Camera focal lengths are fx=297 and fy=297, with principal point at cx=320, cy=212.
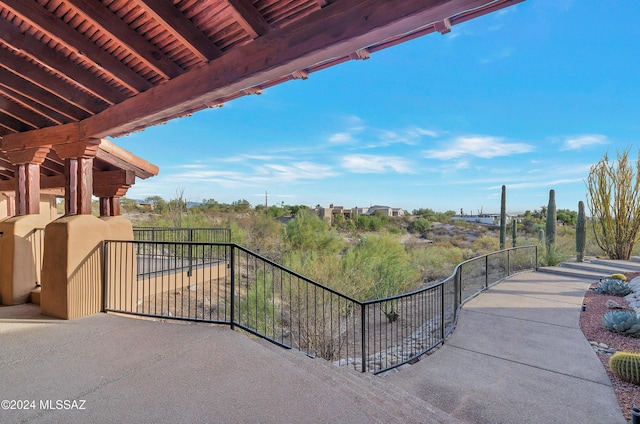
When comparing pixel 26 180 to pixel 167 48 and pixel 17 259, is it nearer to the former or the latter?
pixel 17 259

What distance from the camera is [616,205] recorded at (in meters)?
12.9

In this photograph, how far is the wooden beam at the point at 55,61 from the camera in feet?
10.4

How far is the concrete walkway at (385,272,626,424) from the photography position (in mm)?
3189

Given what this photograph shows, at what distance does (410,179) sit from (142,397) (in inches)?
1219

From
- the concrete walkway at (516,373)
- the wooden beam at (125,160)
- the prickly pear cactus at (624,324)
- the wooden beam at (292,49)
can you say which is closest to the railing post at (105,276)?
the wooden beam at (292,49)

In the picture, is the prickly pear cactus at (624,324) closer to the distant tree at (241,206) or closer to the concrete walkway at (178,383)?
the concrete walkway at (178,383)

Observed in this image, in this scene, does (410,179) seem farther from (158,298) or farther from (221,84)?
(221,84)

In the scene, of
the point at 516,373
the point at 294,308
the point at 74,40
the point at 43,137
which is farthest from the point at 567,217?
the point at 43,137

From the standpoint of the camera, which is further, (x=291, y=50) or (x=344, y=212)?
(x=344, y=212)

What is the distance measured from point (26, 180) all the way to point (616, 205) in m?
19.8

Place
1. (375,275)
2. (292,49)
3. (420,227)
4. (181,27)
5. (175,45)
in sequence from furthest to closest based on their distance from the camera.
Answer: (420,227), (375,275), (175,45), (181,27), (292,49)

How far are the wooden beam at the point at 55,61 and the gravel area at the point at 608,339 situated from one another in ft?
23.7

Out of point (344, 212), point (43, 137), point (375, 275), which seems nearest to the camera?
point (43, 137)

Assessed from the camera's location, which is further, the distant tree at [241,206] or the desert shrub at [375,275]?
the distant tree at [241,206]
